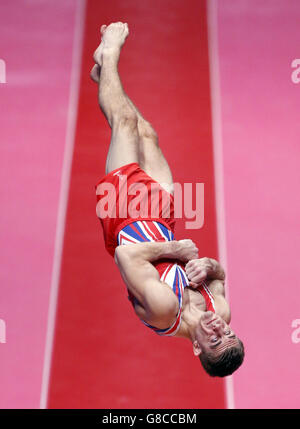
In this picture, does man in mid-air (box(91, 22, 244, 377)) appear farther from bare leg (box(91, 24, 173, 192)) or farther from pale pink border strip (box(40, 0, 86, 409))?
pale pink border strip (box(40, 0, 86, 409))

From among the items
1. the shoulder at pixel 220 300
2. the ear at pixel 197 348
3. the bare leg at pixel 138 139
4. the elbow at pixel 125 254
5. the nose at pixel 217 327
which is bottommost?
the ear at pixel 197 348

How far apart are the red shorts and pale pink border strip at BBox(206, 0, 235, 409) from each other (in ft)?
3.17

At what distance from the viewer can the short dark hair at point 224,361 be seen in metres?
2.98

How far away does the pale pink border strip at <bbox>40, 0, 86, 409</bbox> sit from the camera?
3781 millimetres

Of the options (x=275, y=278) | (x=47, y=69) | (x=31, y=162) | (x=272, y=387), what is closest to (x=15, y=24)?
(x=47, y=69)

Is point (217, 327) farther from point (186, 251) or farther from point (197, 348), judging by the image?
point (186, 251)

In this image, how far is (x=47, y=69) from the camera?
18.2 ft

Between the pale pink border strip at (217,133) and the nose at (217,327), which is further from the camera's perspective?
the pale pink border strip at (217,133)

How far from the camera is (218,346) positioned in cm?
300

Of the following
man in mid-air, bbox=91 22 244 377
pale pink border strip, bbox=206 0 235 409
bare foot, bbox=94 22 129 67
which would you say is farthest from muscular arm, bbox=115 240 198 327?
bare foot, bbox=94 22 129 67

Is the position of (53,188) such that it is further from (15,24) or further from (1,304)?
(15,24)

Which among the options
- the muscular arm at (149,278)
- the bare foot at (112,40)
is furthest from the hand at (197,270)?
the bare foot at (112,40)

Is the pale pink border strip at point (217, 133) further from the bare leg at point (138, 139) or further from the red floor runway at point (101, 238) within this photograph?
the bare leg at point (138, 139)

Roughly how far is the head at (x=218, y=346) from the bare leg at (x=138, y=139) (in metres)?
0.89
